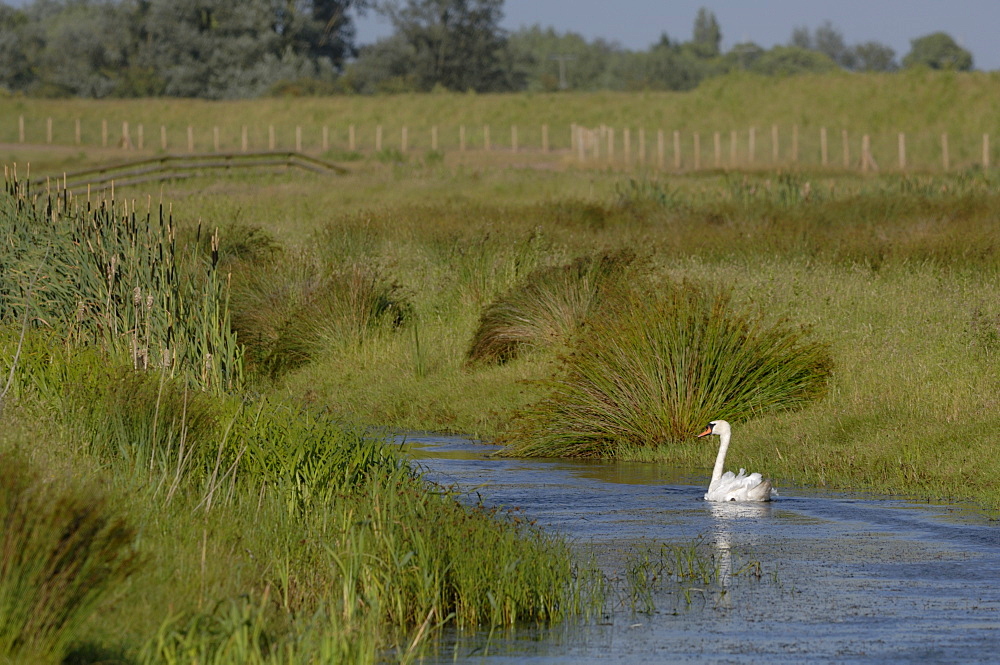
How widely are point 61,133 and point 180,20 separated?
17.4 m

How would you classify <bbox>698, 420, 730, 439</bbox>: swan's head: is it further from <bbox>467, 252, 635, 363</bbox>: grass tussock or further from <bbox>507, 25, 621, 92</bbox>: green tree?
<bbox>507, 25, 621, 92</bbox>: green tree

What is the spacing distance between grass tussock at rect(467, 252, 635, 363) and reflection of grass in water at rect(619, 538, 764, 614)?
719 cm

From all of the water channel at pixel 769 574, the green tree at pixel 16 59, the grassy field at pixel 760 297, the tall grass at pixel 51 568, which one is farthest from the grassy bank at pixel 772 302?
the green tree at pixel 16 59

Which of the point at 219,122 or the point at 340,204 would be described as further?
the point at 219,122

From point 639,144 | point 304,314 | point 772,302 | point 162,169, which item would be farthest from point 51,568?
point 639,144

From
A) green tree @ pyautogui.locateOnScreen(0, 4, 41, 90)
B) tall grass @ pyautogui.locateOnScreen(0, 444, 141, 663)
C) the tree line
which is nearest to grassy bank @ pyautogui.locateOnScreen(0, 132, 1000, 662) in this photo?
tall grass @ pyautogui.locateOnScreen(0, 444, 141, 663)

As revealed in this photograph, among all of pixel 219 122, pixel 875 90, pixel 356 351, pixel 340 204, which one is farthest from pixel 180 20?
pixel 356 351

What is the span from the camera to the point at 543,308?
55.5 feet

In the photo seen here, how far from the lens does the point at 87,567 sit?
215 inches

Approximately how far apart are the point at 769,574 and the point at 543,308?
8.48m

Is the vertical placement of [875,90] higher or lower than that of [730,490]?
higher

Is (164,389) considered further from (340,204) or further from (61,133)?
(61,133)

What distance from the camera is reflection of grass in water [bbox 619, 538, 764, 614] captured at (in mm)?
8180

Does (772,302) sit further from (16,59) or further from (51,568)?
(16,59)
